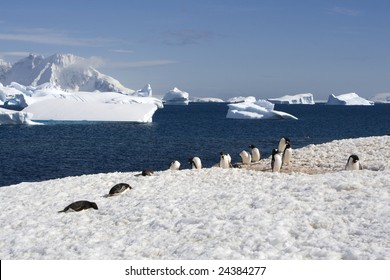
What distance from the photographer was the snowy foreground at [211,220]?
1129 cm

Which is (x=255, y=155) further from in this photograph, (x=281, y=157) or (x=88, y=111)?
(x=88, y=111)

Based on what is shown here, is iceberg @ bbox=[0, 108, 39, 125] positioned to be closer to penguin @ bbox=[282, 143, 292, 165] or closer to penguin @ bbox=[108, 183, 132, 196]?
penguin @ bbox=[282, 143, 292, 165]

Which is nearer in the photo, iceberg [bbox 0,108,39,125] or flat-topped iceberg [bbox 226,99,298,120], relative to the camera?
iceberg [bbox 0,108,39,125]

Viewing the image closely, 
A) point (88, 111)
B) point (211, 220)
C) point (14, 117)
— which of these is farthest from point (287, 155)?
point (88, 111)

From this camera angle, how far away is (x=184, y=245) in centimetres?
1180

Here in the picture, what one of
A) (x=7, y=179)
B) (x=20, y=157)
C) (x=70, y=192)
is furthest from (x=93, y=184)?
(x=20, y=157)

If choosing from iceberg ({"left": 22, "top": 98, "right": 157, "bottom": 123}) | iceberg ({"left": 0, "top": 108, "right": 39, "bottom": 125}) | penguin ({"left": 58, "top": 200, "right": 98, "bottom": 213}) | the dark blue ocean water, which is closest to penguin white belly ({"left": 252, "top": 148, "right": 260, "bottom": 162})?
the dark blue ocean water

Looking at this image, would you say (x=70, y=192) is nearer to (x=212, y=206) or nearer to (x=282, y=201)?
Result: (x=212, y=206)

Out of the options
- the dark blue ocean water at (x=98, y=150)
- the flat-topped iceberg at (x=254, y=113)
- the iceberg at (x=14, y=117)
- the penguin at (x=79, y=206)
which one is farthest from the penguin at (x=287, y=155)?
the flat-topped iceberg at (x=254, y=113)

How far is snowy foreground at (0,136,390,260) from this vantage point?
37.0 ft

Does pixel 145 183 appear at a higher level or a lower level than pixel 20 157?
higher

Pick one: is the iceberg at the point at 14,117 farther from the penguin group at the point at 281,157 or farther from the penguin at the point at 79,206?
the penguin at the point at 79,206

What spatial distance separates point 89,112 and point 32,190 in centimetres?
7383
